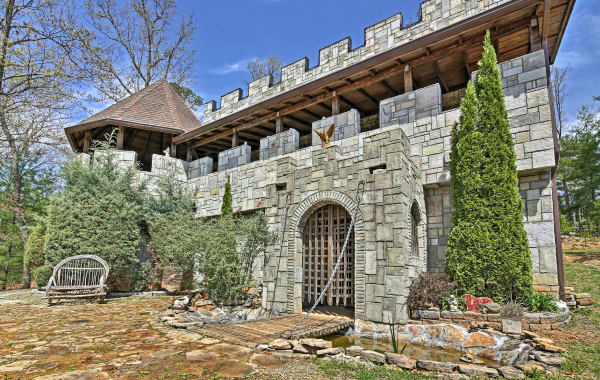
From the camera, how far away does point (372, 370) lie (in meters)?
3.64

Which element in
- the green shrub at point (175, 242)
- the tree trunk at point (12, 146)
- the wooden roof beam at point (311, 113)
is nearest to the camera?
the green shrub at point (175, 242)

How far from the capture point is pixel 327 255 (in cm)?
680

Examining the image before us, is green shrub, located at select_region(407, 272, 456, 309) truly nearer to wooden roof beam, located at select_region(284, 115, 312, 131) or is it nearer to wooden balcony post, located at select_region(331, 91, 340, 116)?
wooden balcony post, located at select_region(331, 91, 340, 116)

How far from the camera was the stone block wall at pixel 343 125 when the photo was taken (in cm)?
889

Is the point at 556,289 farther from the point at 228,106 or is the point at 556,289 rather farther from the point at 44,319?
the point at 228,106

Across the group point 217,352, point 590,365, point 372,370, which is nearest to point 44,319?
point 217,352

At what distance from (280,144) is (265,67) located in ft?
A: 47.1

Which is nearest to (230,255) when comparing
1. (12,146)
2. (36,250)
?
(36,250)

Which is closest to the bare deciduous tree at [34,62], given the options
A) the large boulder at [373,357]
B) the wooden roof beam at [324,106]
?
the wooden roof beam at [324,106]

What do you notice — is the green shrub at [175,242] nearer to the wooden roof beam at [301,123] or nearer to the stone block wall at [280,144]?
the stone block wall at [280,144]

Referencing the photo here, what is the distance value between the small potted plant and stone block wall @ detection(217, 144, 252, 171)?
8.62 m

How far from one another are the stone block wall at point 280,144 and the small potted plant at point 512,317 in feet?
22.4

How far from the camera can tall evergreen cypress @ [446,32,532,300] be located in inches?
231

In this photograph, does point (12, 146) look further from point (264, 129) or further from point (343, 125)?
point (343, 125)
